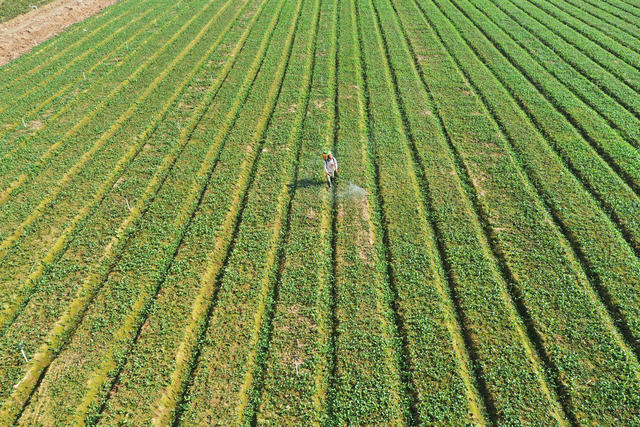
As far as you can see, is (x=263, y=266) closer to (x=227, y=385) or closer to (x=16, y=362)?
(x=227, y=385)

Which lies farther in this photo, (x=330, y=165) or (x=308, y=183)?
(x=308, y=183)

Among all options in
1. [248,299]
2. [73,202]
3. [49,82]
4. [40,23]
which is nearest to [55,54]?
[49,82]

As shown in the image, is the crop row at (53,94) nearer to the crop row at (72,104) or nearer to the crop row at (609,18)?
the crop row at (72,104)

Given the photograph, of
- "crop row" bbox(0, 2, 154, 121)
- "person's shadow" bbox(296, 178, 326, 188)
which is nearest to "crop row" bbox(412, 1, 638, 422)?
"person's shadow" bbox(296, 178, 326, 188)

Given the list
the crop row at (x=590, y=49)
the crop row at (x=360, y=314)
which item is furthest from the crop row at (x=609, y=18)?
the crop row at (x=360, y=314)

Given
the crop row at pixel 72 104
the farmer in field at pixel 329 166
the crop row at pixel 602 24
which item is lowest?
the farmer in field at pixel 329 166

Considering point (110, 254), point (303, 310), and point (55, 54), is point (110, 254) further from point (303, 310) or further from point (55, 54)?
point (55, 54)
